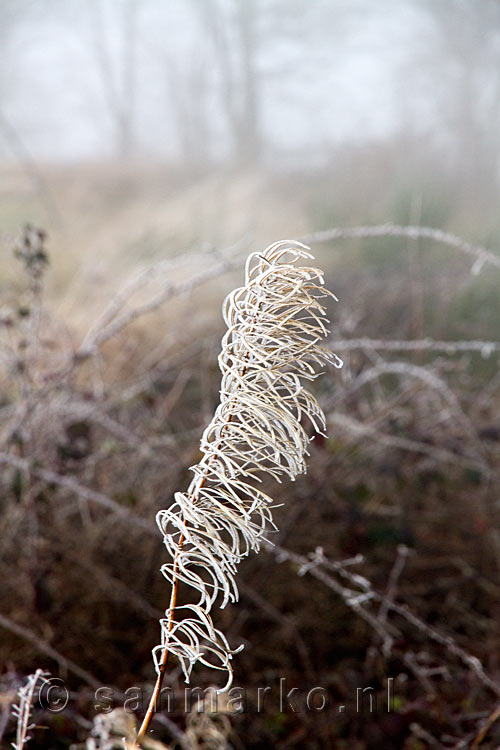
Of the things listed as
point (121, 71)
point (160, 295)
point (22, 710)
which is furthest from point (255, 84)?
point (22, 710)

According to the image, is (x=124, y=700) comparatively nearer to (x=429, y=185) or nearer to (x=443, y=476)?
(x=443, y=476)

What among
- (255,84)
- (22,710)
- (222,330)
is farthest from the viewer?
(255,84)

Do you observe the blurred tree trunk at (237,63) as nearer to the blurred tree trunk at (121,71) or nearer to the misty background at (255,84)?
the misty background at (255,84)

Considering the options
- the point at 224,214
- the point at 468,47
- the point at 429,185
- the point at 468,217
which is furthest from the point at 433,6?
the point at 224,214

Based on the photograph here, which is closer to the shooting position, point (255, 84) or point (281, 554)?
point (281, 554)

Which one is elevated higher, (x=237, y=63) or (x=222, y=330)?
(x=237, y=63)

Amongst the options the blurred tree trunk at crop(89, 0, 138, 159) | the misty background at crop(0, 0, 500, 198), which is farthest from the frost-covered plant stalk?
the blurred tree trunk at crop(89, 0, 138, 159)

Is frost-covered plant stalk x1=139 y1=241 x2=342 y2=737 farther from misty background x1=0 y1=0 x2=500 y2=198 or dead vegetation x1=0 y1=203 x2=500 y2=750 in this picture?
misty background x1=0 y1=0 x2=500 y2=198

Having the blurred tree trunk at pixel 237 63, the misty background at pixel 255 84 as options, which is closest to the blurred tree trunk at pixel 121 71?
the misty background at pixel 255 84

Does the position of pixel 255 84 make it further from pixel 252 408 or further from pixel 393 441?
pixel 252 408

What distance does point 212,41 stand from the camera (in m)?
3.09

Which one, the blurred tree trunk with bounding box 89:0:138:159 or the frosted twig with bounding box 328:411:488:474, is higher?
the blurred tree trunk with bounding box 89:0:138:159

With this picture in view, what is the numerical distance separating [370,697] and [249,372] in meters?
0.72

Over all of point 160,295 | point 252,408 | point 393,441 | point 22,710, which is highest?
point 252,408
